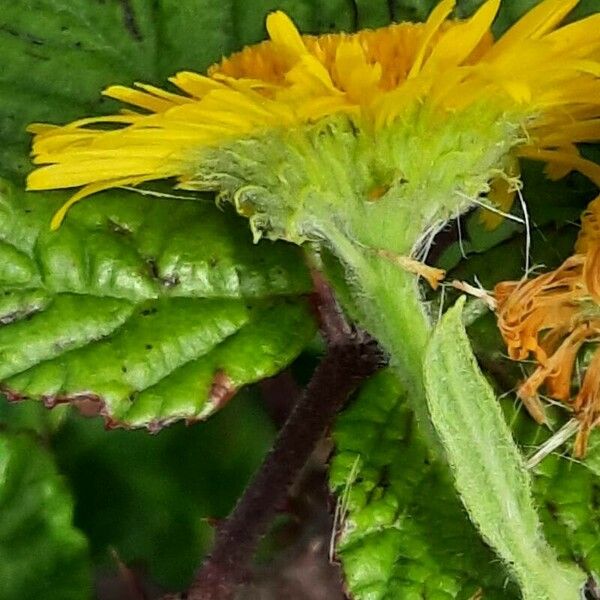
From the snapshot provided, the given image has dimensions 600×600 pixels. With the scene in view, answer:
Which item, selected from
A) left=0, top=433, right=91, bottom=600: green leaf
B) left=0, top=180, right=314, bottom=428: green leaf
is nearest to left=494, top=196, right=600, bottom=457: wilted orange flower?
left=0, top=180, right=314, bottom=428: green leaf

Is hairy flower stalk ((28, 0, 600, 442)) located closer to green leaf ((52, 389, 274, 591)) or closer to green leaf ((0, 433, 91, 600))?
green leaf ((0, 433, 91, 600))

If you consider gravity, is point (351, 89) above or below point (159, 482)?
above

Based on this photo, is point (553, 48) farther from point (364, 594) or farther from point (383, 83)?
point (364, 594)

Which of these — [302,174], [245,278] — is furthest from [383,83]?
[245,278]

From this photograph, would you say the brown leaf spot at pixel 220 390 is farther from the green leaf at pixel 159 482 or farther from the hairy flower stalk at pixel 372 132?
the green leaf at pixel 159 482

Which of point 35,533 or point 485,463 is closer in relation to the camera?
point 485,463

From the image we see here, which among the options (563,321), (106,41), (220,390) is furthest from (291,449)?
(106,41)

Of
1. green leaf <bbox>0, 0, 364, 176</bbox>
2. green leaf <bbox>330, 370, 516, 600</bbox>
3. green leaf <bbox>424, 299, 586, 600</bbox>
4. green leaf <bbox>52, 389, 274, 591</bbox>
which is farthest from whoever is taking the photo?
green leaf <bbox>52, 389, 274, 591</bbox>

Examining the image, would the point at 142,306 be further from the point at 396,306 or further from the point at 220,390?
the point at 396,306
